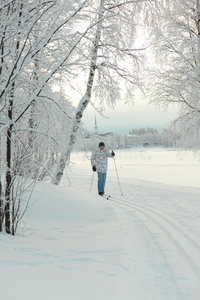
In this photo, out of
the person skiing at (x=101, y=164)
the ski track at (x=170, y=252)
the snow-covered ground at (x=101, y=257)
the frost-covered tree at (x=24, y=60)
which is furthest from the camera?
the person skiing at (x=101, y=164)

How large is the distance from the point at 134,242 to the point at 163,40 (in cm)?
876

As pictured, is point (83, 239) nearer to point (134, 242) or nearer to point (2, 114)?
point (134, 242)

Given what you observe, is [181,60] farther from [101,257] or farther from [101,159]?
[101,257]

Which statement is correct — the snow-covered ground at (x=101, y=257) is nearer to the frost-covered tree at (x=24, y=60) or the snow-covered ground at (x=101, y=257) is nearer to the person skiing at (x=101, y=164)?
the frost-covered tree at (x=24, y=60)

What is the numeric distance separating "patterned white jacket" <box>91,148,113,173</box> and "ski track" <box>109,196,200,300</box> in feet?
12.6

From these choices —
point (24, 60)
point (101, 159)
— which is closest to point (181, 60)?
point (101, 159)

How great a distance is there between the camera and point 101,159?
8.92 meters

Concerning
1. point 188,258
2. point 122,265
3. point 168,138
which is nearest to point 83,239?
point 122,265

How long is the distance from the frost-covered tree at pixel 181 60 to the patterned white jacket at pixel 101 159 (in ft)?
10.7

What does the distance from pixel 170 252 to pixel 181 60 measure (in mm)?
8504

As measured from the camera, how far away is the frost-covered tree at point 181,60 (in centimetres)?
930

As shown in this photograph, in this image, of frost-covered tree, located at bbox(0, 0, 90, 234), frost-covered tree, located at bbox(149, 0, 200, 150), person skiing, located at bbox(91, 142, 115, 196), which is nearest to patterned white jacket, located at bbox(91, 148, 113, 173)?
person skiing, located at bbox(91, 142, 115, 196)

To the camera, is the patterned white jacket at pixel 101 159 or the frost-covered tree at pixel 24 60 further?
the patterned white jacket at pixel 101 159

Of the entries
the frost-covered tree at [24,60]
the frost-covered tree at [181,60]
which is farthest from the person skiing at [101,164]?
the frost-covered tree at [24,60]
